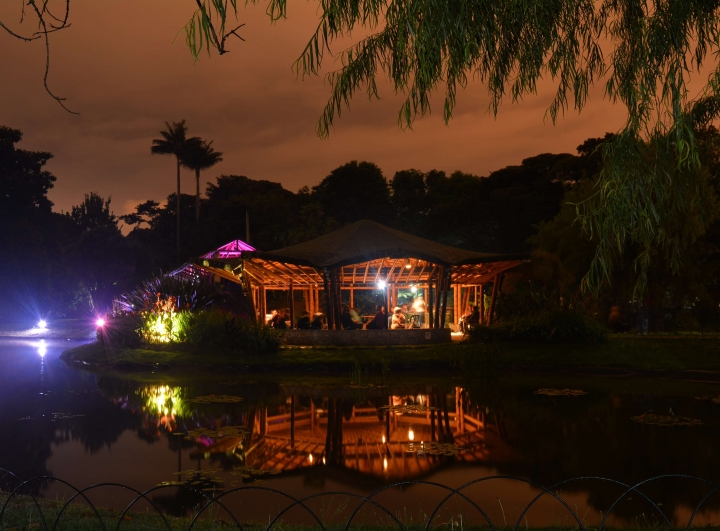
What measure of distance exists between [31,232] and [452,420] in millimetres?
43751

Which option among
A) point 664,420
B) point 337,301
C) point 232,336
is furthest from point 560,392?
point 337,301

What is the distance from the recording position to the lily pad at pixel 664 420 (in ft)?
40.3

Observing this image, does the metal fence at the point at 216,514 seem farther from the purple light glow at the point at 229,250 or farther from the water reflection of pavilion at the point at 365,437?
the purple light glow at the point at 229,250

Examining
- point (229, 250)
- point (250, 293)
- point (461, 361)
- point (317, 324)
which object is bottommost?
point (461, 361)

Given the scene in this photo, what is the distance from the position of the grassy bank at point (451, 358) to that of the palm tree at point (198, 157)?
5015cm

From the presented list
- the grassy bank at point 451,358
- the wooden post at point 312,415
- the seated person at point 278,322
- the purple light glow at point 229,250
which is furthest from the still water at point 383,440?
the purple light glow at point 229,250

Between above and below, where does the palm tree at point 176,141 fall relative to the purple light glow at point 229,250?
above

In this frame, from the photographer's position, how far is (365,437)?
1170 centimetres

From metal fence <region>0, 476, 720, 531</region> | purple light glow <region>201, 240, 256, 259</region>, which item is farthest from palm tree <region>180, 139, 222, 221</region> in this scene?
metal fence <region>0, 476, 720, 531</region>

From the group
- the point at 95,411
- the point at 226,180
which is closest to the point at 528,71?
the point at 95,411

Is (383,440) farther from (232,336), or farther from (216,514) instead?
(232,336)

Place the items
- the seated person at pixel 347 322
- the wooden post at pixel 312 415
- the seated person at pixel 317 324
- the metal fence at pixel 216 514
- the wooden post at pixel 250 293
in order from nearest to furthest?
the metal fence at pixel 216 514
the wooden post at pixel 312 415
the seated person at pixel 347 322
the seated person at pixel 317 324
the wooden post at pixel 250 293

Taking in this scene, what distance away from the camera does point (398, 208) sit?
61.7m

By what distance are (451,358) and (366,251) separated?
20.6ft
